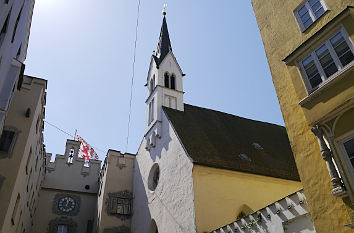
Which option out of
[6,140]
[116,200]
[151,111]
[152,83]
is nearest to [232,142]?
[151,111]

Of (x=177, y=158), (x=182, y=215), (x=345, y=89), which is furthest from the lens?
(x=177, y=158)

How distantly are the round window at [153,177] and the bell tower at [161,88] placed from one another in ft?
5.75

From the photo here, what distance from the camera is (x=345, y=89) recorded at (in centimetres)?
729

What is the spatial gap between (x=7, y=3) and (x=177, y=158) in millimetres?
12051

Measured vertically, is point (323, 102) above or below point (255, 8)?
below

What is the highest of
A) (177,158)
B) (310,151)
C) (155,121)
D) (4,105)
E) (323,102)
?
(155,121)

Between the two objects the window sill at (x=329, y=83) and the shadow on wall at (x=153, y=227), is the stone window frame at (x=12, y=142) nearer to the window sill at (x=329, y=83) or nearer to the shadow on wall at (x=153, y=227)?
the shadow on wall at (x=153, y=227)

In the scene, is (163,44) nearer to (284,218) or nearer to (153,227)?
(153,227)

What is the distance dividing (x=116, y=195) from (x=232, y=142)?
34.3ft

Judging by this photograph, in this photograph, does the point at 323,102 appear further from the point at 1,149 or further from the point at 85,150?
the point at 85,150

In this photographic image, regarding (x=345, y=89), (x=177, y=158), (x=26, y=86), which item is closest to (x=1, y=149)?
(x=26, y=86)

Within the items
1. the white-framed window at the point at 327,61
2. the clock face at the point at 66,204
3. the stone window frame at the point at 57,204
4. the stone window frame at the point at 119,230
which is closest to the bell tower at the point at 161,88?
the stone window frame at the point at 119,230

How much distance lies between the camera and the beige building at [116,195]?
22312 millimetres

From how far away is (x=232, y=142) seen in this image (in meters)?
20.0
